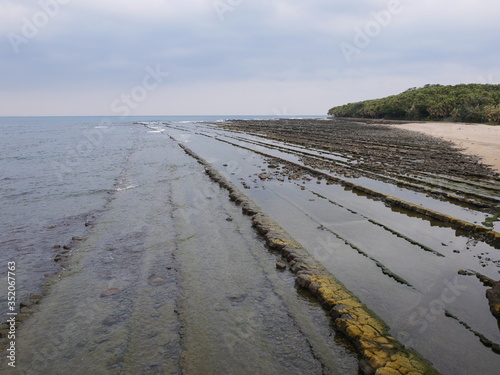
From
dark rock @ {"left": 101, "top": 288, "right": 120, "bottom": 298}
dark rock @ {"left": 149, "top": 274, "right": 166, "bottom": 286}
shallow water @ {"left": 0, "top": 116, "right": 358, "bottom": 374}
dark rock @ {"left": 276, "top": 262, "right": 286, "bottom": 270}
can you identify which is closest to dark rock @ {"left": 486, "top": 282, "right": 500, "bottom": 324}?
shallow water @ {"left": 0, "top": 116, "right": 358, "bottom": 374}

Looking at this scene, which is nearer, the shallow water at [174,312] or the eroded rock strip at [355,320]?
the eroded rock strip at [355,320]

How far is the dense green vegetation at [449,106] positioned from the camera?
2625 inches

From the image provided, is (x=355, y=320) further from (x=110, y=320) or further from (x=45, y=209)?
(x=45, y=209)

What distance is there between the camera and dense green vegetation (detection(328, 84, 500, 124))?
219ft

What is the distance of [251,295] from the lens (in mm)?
7625

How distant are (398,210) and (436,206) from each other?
208 centimetres

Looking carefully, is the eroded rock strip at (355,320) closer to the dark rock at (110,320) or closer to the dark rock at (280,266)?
the dark rock at (280,266)

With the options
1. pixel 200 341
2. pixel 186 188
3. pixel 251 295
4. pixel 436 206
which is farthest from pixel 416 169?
pixel 200 341

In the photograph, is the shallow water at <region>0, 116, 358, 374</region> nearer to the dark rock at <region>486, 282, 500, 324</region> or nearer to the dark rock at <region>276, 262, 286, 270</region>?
the dark rock at <region>276, 262, 286, 270</region>

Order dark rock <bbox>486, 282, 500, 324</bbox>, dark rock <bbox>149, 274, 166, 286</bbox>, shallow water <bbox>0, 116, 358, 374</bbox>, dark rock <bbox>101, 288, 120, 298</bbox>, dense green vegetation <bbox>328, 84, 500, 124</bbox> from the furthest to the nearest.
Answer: dense green vegetation <bbox>328, 84, 500, 124</bbox>
dark rock <bbox>149, 274, 166, 286</bbox>
dark rock <bbox>101, 288, 120, 298</bbox>
dark rock <bbox>486, 282, 500, 324</bbox>
shallow water <bbox>0, 116, 358, 374</bbox>

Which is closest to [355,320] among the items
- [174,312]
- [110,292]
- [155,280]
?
[174,312]

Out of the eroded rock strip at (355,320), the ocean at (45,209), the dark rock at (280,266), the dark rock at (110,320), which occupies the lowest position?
the ocean at (45,209)

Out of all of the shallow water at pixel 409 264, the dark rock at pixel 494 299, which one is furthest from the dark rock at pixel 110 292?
the dark rock at pixel 494 299

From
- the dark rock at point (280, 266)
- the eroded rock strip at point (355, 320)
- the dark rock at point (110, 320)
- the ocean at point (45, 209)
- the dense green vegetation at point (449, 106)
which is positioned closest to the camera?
the eroded rock strip at point (355, 320)
